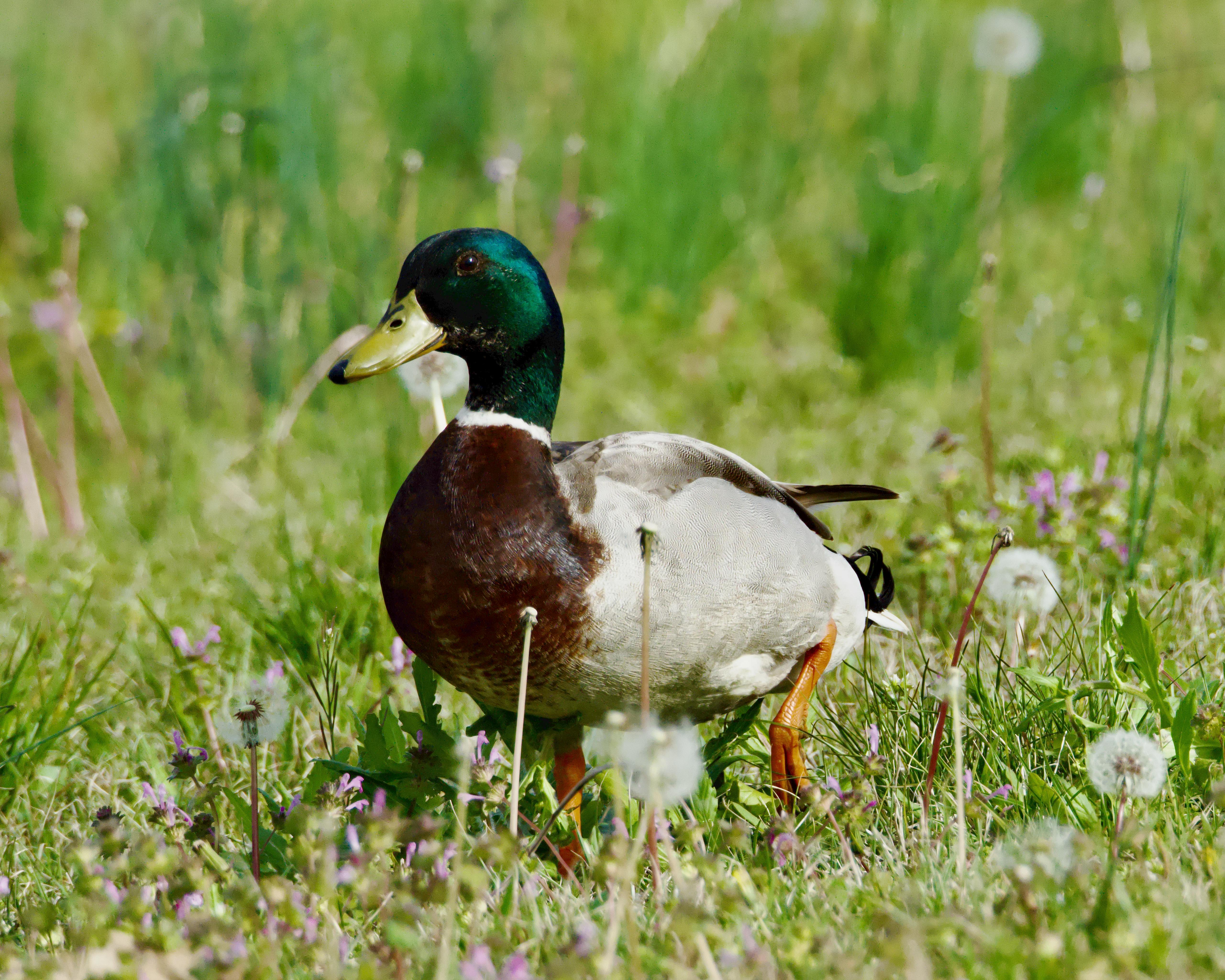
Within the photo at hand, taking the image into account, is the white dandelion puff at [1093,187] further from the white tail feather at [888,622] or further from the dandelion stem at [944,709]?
the dandelion stem at [944,709]

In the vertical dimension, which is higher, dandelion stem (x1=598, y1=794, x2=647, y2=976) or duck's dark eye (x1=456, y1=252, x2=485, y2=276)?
duck's dark eye (x1=456, y1=252, x2=485, y2=276)

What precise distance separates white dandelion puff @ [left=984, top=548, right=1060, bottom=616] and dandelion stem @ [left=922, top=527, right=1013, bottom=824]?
0.35m

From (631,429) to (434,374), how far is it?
1.76 meters

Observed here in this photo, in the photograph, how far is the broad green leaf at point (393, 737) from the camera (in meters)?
2.42

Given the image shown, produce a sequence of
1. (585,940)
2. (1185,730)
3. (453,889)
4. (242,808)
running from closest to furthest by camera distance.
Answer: (453,889) < (585,940) < (1185,730) < (242,808)

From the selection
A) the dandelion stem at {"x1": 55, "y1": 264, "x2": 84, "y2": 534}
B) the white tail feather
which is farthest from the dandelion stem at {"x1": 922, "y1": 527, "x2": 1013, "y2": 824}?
the dandelion stem at {"x1": 55, "y1": 264, "x2": 84, "y2": 534}

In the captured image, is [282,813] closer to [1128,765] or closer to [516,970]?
[516,970]

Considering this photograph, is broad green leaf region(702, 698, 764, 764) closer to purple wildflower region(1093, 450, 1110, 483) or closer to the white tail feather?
the white tail feather

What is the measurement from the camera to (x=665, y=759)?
1.80m

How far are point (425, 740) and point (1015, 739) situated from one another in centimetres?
99

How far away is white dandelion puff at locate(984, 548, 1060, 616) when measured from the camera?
261 centimetres

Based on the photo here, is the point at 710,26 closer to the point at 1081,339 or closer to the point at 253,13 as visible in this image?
the point at 253,13

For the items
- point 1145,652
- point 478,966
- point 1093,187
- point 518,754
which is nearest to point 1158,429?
point 1145,652

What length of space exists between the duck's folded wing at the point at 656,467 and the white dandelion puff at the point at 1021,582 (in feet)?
1.45
